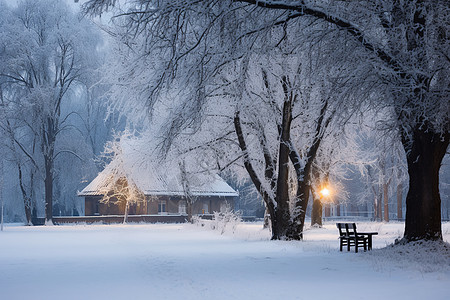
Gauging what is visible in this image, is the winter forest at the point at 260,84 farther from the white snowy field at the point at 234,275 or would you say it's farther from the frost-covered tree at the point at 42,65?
the white snowy field at the point at 234,275

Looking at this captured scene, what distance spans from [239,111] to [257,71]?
1.78 meters

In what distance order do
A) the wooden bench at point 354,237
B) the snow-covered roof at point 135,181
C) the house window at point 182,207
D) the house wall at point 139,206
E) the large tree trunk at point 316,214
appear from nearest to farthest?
the wooden bench at point 354,237, the large tree trunk at point 316,214, the snow-covered roof at point 135,181, the house wall at point 139,206, the house window at point 182,207

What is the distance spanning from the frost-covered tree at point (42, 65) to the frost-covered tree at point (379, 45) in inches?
1365

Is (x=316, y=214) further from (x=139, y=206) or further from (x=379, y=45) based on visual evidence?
(x=379, y=45)

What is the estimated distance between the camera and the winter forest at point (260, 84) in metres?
13.1

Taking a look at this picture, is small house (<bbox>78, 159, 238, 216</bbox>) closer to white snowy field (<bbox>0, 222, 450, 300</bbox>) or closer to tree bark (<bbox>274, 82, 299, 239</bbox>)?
tree bark (<bbox>274, 82, 299, 239</bbox>)

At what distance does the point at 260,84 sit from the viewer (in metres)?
22.9

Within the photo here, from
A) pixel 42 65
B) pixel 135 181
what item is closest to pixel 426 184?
pixel 135 181

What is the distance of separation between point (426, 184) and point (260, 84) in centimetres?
931

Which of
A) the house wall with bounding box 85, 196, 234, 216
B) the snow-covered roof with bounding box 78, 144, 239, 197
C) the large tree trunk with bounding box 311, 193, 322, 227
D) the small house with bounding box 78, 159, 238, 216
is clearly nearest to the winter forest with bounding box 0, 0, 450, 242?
the large tree trunk with bounding box 311, 193, 322, 227

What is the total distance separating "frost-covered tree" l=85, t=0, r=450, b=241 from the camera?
40.8 feet

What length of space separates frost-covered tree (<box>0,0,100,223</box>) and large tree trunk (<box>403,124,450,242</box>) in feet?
119

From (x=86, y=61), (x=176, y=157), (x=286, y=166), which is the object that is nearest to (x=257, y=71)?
(x=286, y=166)

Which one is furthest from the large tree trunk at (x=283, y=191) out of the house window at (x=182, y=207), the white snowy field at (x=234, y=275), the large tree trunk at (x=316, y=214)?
the house window at (x=182, y=207)
